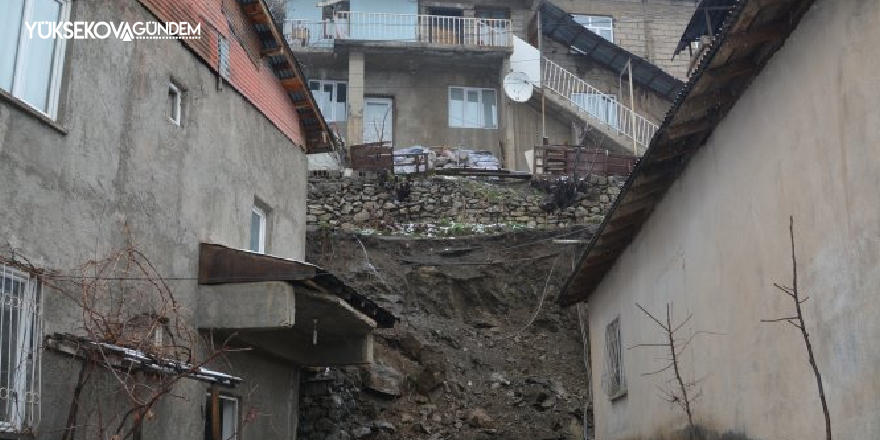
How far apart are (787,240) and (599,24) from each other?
28.0 metres

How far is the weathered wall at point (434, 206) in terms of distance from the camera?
22.6m

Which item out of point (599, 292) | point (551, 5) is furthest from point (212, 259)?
point (551, 5)

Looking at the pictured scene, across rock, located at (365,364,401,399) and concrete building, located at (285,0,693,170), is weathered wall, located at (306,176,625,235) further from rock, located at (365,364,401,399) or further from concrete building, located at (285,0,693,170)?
rock, located at (365,364,401,399)

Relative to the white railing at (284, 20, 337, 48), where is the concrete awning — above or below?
below

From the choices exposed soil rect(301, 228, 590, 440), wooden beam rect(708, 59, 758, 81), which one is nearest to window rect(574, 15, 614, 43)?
exposed soil rect(301, 228, 590, 440)

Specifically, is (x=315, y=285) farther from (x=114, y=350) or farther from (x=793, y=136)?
(x=793, y=136)

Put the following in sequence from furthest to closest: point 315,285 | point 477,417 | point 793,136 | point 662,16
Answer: point 662,16
point 477,417
point 315,285
point 793,136

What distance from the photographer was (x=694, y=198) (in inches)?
332

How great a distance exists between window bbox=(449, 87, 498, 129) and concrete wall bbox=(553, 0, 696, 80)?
5457 mm

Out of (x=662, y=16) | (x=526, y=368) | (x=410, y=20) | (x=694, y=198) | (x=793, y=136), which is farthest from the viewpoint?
(x=662, y=16)

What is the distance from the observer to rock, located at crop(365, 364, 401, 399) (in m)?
16.5

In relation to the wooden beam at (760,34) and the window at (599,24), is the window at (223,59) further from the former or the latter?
the window at (599,24)

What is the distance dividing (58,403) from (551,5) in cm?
2541

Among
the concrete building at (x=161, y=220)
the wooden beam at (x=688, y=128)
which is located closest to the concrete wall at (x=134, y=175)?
A: the concrete building at (x=161, y=220)
